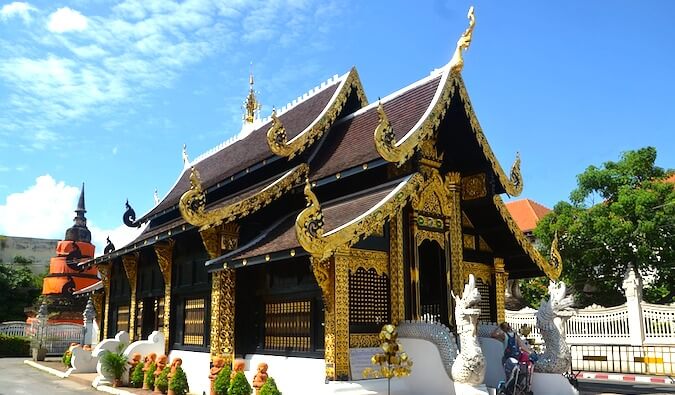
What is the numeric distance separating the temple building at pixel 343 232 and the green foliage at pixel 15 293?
3384 centimetres

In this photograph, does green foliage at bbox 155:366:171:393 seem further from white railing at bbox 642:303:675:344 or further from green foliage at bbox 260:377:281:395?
white railing at bbox 642:303:675:344

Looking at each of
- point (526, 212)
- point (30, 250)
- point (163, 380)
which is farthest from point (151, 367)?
point (30, 250)

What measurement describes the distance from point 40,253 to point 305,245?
58873mm

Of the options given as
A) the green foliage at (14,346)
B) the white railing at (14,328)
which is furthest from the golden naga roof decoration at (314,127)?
the white railing at (14,328)

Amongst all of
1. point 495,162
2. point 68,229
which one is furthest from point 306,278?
point 68,229

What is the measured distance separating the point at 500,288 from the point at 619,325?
30.2 feet

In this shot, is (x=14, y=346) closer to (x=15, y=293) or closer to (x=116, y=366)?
(x=116, y=366)

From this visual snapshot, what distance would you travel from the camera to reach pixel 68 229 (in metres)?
43.7

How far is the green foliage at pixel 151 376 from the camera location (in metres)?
12.9

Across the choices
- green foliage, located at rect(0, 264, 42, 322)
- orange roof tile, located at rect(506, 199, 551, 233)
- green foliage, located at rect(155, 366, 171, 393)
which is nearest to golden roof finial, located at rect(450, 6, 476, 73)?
green foliage, located at rect(155, 366, 171, 393)

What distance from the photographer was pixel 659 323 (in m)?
19.3

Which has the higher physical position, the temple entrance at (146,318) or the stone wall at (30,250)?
the stone wall at (30,250)

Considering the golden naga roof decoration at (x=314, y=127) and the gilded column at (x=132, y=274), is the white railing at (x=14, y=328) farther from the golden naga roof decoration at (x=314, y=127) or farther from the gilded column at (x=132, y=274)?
the golden naga roof decoration at (x=314, y=127)

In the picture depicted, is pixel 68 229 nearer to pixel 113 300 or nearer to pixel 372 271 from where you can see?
pixel 113 300
